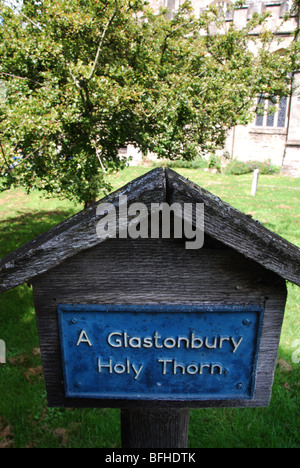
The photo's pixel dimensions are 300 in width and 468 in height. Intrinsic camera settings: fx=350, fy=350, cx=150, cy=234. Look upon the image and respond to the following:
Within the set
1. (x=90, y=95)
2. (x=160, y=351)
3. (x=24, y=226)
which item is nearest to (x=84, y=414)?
(x=160, y=351)

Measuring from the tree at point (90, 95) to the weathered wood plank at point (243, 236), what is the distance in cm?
345

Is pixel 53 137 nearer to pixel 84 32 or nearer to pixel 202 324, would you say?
pixel 84 32

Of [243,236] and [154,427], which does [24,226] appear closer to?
[154,427]

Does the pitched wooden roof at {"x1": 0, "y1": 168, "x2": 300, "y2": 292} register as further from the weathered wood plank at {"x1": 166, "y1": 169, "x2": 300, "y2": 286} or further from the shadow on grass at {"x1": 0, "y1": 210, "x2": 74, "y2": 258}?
the shadow on grass at {"x1": 0, "y1": 210, "x2": 74, "y2": 258}

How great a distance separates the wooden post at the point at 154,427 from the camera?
152 centimetres

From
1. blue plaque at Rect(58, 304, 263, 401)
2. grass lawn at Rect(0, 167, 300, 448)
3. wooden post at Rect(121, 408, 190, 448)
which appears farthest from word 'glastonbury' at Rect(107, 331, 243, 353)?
grass lawn at Rect(0, 167, 300, 448)

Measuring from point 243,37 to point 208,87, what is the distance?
2487mm

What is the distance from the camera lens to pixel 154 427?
154 centimetres

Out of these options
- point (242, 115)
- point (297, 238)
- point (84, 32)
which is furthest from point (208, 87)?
point (297, 238)

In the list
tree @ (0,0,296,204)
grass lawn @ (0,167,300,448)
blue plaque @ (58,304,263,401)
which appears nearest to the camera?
blue plaque @ (58,304,263,401)

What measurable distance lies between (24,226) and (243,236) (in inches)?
277

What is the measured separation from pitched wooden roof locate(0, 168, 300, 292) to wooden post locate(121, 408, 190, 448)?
0.83 m

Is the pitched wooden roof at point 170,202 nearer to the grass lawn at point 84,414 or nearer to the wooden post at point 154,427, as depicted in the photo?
the wooden post at point 154,427

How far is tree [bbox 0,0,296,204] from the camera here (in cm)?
428
